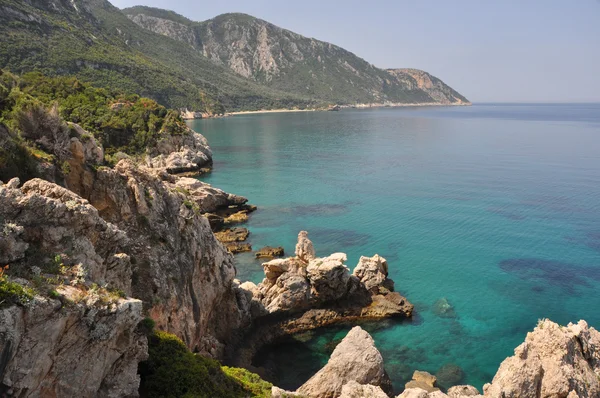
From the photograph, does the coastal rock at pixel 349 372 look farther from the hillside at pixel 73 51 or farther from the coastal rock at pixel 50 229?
the hillside at pixel 73 51

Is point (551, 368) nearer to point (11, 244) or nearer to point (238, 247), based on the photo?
point (11, 244)

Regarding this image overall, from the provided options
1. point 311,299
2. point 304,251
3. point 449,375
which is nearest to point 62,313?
point 449,375

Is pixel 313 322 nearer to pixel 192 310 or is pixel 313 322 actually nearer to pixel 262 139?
pixel 192 310

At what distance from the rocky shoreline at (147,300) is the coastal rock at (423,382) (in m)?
0.12

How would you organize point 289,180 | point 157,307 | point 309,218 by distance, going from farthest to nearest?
1. point 289,180
2. point 309,218
3. point 157,307

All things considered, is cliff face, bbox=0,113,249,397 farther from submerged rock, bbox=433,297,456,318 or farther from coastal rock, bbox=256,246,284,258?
submerged rock, bbox=433,297,456,318

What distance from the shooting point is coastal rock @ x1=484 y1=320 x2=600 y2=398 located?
60.9 feet

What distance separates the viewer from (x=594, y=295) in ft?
114

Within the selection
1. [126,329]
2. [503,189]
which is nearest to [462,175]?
[503,189]

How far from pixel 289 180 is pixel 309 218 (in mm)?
23093

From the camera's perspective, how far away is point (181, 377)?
1502 cm

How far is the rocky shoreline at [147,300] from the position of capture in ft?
35.2

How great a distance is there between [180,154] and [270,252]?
1947 inches

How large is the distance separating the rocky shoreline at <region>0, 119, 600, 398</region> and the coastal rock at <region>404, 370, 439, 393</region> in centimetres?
12
